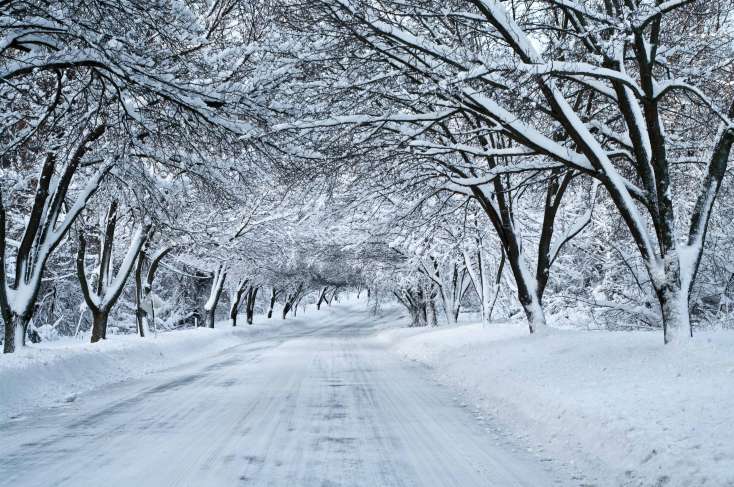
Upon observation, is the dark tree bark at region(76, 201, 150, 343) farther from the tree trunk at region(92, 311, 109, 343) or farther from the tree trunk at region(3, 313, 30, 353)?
the tree trunk at region(3, 313, 30, 353)

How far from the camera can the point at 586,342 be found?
1094 cm

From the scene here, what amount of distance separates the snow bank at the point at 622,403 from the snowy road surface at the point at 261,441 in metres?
0.52

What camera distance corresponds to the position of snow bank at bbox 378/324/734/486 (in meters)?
4.50

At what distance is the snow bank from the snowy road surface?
52cm

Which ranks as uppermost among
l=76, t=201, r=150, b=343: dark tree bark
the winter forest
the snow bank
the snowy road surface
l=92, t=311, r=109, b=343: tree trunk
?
the winter forest

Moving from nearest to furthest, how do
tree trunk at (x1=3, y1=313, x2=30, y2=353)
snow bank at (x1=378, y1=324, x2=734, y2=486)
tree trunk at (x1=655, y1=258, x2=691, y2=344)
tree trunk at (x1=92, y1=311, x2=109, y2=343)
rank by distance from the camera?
snow bank at (x1=378, y1=324, x2=734, y2=486), tree trunk at (x1=655, y1=258, x2=691, y2=344), tree trunk at (x1=3, y1=313, x2=30, y2=353), tree trunk at (x1=92, y1=311, x2=109, y2=343)

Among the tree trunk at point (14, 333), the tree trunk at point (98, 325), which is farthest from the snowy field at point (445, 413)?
the tree trunk at point (98, 325)

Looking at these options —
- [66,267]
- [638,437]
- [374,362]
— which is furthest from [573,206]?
[66,267]

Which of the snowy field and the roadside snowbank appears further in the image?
the roadside snowbank

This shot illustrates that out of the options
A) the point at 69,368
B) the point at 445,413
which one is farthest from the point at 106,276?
the point at 445,413

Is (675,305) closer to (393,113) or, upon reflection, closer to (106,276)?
(393,113)

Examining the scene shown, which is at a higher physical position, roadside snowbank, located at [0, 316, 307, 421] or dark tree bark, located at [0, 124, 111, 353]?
dark tree bark, located at [0, 124, 111, 353]

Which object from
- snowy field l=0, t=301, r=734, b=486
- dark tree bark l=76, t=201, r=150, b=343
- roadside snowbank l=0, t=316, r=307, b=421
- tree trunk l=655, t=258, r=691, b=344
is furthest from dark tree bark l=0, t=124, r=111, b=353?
tree trunk l=655, t=258, r=691, b=344

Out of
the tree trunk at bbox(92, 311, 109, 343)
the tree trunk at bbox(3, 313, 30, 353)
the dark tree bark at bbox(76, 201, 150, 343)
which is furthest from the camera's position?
the tree trunk at bbox(92, 311, 109, 343)
